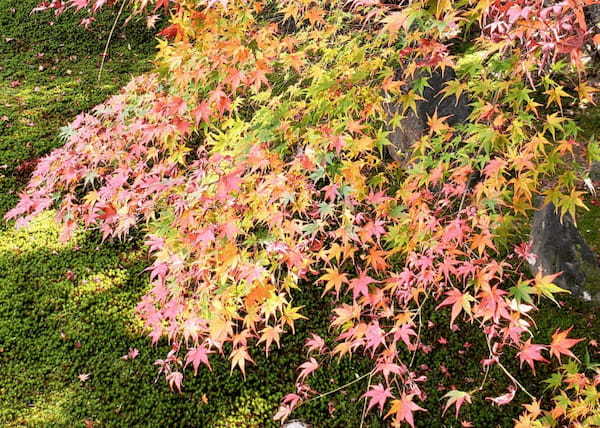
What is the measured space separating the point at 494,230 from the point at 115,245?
8.68 ft

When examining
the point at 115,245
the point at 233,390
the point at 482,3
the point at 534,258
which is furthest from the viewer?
the point at 115,245

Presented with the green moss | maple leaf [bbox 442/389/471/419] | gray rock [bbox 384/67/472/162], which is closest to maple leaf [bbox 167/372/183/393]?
maple leaf [bbox 442/389/471/419]

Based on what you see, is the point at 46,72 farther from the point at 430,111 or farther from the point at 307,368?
the point at 307,368

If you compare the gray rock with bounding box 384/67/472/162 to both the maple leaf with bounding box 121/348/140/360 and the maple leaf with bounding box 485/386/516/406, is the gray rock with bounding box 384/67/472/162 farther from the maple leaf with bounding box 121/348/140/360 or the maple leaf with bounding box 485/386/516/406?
the maple leaf with bounding box 121/348/140/360

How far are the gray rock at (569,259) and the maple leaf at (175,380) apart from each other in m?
2.31

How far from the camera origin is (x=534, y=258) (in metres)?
3.27

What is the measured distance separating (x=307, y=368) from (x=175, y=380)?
71 centimetres

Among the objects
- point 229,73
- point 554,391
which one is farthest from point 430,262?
point 229,73

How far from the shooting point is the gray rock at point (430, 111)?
350 cm

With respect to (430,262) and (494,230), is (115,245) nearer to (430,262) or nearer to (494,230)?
(430,262)

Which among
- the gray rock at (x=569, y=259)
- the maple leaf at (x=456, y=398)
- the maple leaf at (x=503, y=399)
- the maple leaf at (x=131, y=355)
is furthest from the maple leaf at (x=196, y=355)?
the gray rock at (x=569, y=259)

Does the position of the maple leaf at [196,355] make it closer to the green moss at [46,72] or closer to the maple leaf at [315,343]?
the maple leaf at [315,343]

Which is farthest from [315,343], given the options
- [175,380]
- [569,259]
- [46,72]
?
[46,72]

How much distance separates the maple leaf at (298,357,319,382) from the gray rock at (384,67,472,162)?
151 cm
